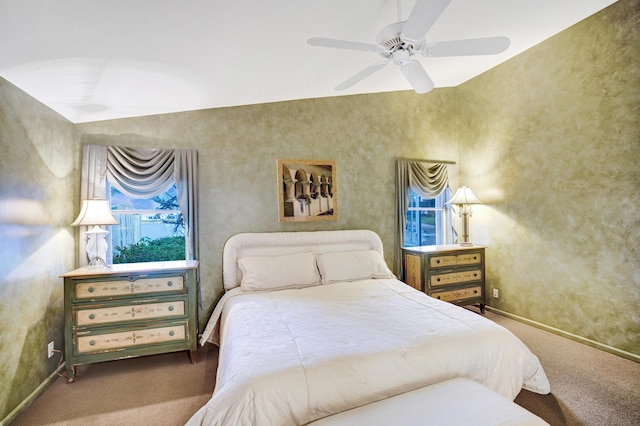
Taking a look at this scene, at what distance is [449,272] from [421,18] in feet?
9.66

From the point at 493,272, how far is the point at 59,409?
15.2ft

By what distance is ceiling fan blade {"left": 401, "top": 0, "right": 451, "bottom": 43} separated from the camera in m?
1.48

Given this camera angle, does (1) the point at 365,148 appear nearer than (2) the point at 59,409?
No

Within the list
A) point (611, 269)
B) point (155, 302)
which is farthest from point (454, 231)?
point (155, 302)

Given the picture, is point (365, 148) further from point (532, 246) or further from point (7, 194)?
point (7, 194)

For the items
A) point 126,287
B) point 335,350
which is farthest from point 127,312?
point 335,350

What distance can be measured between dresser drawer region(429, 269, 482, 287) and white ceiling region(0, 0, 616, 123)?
2419 mm

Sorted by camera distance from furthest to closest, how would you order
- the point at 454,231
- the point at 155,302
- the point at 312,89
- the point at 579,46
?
the point at 454,231 < the point at 312,89 < the point at 579,46 < the point at 155,302

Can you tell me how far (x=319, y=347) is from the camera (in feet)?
5.54

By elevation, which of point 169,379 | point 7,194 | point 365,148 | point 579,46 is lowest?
point 169,379

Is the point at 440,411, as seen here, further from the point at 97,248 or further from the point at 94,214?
the point at 97,248

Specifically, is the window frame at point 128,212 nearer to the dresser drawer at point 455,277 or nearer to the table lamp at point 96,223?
the table lamp at point 96,223

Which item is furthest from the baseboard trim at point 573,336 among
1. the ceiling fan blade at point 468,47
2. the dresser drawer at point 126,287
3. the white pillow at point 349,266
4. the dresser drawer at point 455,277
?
the dresser drawer at point 126,287

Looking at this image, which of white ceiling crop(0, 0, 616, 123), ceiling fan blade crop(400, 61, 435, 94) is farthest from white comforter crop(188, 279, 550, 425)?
white ceiling crop(0, 0, 616, 123)
